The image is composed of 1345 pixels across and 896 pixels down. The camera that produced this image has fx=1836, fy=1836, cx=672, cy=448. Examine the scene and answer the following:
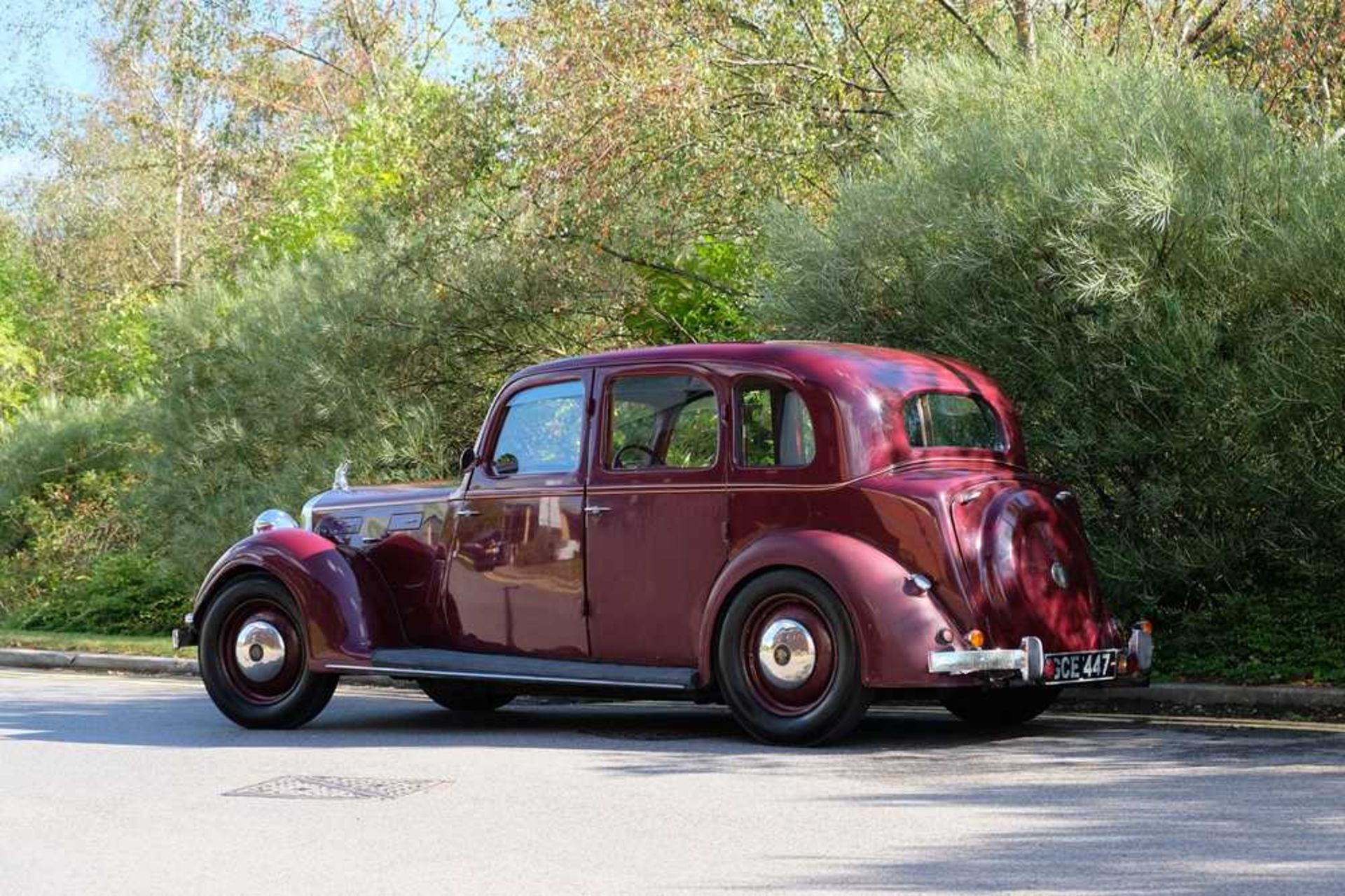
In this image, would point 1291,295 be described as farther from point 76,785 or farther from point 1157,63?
point 76,785

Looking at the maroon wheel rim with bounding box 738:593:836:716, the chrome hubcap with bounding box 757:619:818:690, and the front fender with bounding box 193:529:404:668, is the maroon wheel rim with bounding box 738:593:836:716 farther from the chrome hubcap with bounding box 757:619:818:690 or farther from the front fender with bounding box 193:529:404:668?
the front fender with bounding box 193:529:404:668

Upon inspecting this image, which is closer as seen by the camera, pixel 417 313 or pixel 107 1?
pixel 417 313

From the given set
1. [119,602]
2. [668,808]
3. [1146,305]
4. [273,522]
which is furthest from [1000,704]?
[119,602]

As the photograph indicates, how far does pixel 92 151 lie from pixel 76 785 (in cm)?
3689

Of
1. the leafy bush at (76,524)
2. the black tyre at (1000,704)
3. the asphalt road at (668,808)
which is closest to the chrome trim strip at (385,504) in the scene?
the asphalt road at (668,808)

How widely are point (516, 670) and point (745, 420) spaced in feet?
6.35

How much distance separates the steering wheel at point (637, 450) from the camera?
1029 centimetres

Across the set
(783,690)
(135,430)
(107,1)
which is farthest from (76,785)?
(107,1)

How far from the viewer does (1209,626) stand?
1258cm

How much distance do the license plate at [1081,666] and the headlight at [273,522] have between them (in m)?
4.83

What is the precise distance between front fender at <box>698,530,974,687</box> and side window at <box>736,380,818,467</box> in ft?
1.85

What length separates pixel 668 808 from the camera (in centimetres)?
773

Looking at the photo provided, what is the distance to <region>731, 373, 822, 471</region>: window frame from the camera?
9781mm

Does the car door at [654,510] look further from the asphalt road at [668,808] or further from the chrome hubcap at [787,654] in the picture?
the asphalt road at [668,808]
